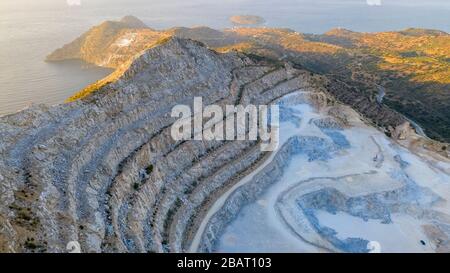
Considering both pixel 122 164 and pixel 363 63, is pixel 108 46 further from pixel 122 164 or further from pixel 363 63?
pixel 122 164

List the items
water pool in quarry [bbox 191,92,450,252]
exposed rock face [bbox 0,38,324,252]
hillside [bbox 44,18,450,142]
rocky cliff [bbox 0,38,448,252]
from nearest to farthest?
exposed rock face [bbox 0,38,324,252] → rocky cliff [bbox 0,38,448,252] → water pool in quarry [bbox 191,92,450,252] → hillside [bbox 44,18,450,142]

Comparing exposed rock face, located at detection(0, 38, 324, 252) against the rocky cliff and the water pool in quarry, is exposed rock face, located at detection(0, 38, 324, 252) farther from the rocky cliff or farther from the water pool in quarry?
the water pool in quarry

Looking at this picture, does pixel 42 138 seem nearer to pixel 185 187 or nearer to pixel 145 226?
pixel 145 226

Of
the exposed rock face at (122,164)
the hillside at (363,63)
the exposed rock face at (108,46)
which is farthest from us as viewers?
the exposed rock face at (108,46)

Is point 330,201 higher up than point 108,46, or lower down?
lower down

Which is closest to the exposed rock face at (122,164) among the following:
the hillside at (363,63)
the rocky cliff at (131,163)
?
the rocky cliff at (131,163)

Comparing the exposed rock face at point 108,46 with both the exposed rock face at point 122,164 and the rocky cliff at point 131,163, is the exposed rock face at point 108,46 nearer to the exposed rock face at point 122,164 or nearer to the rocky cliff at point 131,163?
the rocky cliff at point 131,163

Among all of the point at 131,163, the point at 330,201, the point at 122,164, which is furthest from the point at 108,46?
the point at 330,201

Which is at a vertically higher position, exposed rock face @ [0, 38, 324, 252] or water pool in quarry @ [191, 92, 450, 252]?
exposed rock face @ [0, 38, 324, 252]

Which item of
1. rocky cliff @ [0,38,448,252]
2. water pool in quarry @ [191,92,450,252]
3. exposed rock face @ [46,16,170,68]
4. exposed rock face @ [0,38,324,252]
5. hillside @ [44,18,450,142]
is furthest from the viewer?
exposed rock face @ [46,16,170,68]

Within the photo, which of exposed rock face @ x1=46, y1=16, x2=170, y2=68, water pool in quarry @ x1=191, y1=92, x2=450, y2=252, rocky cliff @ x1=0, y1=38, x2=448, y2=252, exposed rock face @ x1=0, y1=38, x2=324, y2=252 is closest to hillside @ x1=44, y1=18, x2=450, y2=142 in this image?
exposed rock face @ x1=46, y1=16, x2=170, y2=68
